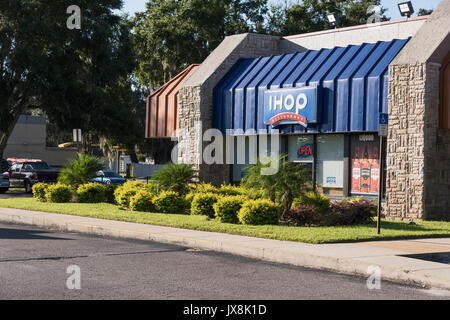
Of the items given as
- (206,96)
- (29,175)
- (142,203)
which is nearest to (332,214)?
(142,203)

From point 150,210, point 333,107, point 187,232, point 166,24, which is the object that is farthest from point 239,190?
point 166,24

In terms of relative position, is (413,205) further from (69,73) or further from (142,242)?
(69,73)

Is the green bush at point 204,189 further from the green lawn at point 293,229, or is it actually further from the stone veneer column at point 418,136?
the stone veneer column at point 418,136

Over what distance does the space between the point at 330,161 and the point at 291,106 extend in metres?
2.37

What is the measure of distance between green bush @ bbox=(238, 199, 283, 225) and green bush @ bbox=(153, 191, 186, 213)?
3821mm

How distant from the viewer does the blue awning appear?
65.6 feet

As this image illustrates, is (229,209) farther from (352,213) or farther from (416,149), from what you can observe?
(416,149)

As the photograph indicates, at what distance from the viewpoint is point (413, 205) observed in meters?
18.4

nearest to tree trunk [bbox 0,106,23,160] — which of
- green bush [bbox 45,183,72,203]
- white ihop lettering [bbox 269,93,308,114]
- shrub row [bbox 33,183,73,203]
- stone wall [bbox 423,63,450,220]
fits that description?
shrub row [bbox 33,183,73,203]

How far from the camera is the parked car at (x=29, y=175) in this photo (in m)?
34.4

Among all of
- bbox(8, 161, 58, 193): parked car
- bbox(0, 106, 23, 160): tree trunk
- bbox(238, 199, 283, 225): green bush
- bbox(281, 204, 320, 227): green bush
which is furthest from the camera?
bbox(0, 106, 23, 160): tree trunk

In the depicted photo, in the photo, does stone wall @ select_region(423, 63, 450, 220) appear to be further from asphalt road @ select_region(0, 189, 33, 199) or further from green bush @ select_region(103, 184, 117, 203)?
asphalt road @ select_region(0, 189, 33, 199)

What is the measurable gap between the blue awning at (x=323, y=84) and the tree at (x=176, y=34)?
22.2 m

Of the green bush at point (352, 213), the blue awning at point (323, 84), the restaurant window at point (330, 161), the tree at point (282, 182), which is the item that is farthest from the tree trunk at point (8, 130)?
the green bush at point (352, 213)
